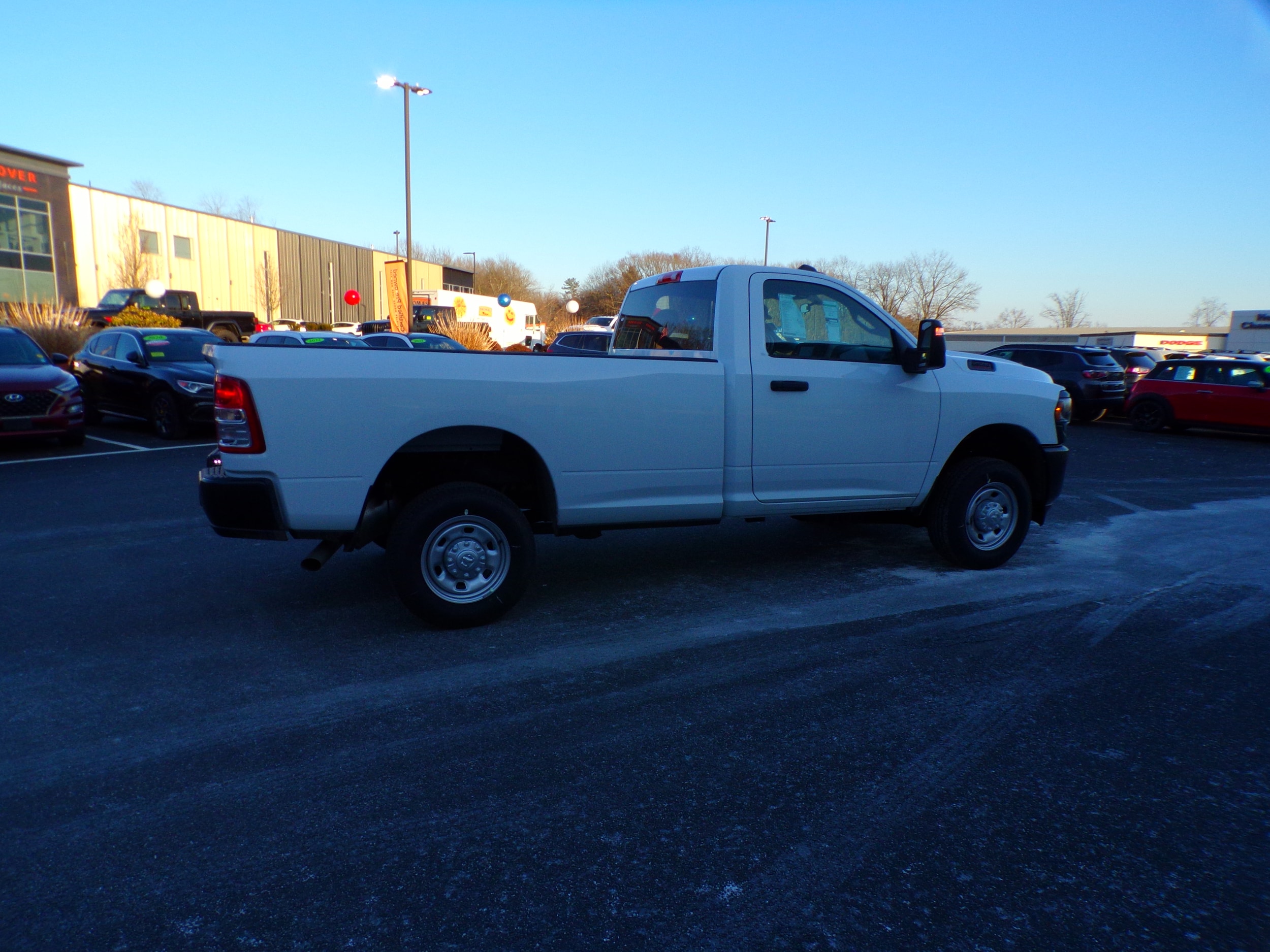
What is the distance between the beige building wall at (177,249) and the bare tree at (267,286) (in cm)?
15

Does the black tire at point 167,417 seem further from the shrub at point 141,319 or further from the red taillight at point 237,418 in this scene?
the shrub at point 141,319

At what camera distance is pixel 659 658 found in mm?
4535

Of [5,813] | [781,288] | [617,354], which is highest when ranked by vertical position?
[781,288]

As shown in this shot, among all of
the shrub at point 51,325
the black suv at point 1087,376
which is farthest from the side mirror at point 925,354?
the shrub at point 51,325

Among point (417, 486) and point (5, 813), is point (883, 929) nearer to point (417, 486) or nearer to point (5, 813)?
point (5, 813)

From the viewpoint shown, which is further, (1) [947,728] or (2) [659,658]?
(2) [659,658]

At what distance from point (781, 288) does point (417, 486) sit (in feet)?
8.64

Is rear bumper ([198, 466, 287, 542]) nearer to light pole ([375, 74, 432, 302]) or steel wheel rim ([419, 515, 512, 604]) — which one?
steel wheel rim ([419, 515, 512, 604])

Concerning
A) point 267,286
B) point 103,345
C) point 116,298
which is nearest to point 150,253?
point 267,286

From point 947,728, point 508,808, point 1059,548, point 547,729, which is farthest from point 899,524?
point 508,808

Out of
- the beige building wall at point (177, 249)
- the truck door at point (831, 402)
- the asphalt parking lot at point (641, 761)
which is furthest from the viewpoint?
the beige building wall at point (177, 249)

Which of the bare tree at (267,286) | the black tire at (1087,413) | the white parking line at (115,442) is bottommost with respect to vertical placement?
the white parking line at (115,442)

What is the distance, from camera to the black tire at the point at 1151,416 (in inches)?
725

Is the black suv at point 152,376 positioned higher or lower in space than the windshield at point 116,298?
lower
